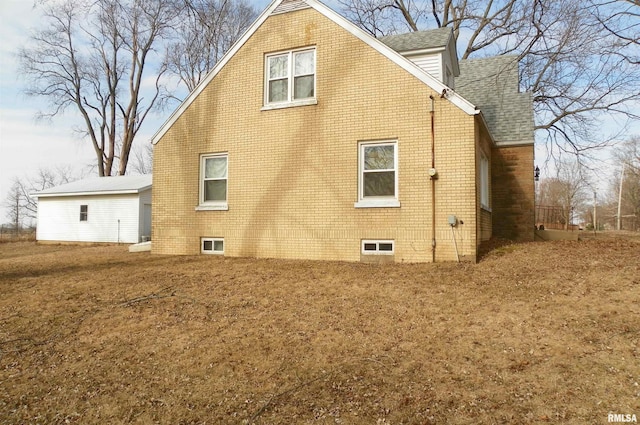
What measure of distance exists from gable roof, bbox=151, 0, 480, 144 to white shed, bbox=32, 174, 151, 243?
10.6 metres

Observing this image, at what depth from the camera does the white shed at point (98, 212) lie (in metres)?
21.7

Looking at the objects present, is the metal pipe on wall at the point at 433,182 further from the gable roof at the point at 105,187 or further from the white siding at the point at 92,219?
the white siding at the point at 92,219

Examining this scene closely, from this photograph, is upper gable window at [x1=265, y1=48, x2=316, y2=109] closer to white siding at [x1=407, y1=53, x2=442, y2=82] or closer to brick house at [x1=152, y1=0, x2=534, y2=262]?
brick house at [x1=152, y1=0, x2=534, y2=262]

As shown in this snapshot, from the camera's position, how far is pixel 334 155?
1024 centimetres

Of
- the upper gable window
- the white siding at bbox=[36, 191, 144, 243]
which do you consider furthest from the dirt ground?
the white siding at bbox=[36, 191, 144, 243]

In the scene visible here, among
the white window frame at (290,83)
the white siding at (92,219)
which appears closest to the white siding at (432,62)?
the white window frame at (290,83)

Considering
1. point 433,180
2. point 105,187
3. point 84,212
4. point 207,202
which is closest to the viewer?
point 433,180

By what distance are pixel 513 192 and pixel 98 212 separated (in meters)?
21.1

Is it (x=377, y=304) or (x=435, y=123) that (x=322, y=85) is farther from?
(x=377, y=304)

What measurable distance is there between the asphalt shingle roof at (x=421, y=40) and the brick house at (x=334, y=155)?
0.07 metres

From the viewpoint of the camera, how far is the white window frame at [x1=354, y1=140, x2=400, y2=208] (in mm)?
9672

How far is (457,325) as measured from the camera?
213 inches

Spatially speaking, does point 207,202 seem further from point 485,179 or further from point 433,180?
point 485,179

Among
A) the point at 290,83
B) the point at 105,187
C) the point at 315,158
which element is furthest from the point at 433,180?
Result: the point at 105,187
